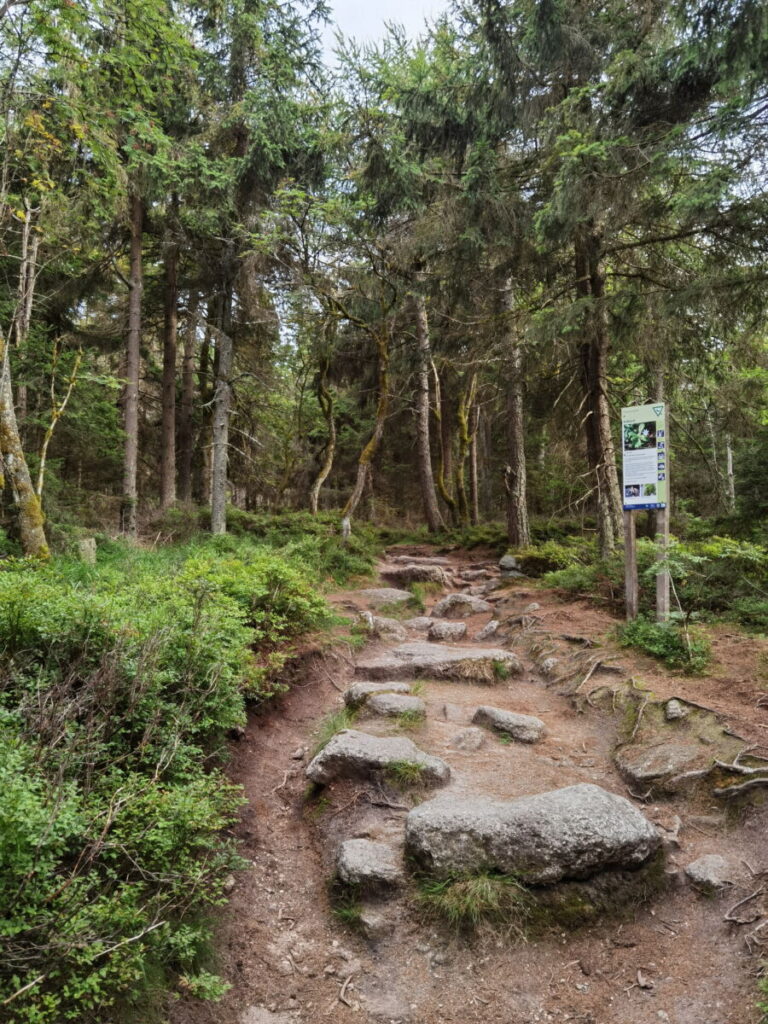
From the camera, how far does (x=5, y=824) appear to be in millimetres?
2273

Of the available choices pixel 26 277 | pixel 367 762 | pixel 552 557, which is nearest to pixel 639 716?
pixel 367 762

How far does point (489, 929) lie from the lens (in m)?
3.33

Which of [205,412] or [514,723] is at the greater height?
[205,412]

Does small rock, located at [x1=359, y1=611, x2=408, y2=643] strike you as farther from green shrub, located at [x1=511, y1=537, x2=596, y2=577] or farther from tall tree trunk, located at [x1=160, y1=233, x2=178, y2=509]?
tall tree trunk, located at [x1=160, y1=233, x2=178, y2=509]

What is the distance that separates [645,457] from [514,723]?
3.87 meters

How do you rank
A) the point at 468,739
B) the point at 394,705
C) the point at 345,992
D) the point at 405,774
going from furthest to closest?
the point at 394,705, the point at 468,739, the point at 405,774, the point at 345,992

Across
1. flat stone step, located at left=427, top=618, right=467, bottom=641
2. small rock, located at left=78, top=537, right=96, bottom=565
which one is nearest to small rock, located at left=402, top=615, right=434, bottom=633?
flat stone step, located at left=427, top=618, right=467, bottom=641

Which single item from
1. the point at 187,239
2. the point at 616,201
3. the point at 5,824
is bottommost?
the point at 5,824

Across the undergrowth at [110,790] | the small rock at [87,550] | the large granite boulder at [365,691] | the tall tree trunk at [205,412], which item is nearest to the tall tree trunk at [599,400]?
the large granite boulder at [365,691]

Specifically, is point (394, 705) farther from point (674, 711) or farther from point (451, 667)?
point (674, 711)

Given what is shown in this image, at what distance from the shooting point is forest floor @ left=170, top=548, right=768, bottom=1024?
9.62 ft

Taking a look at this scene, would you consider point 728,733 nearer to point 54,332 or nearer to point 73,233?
point 73,233

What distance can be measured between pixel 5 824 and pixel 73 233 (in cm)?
1260

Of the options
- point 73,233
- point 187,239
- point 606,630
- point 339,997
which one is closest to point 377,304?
point 187,239
